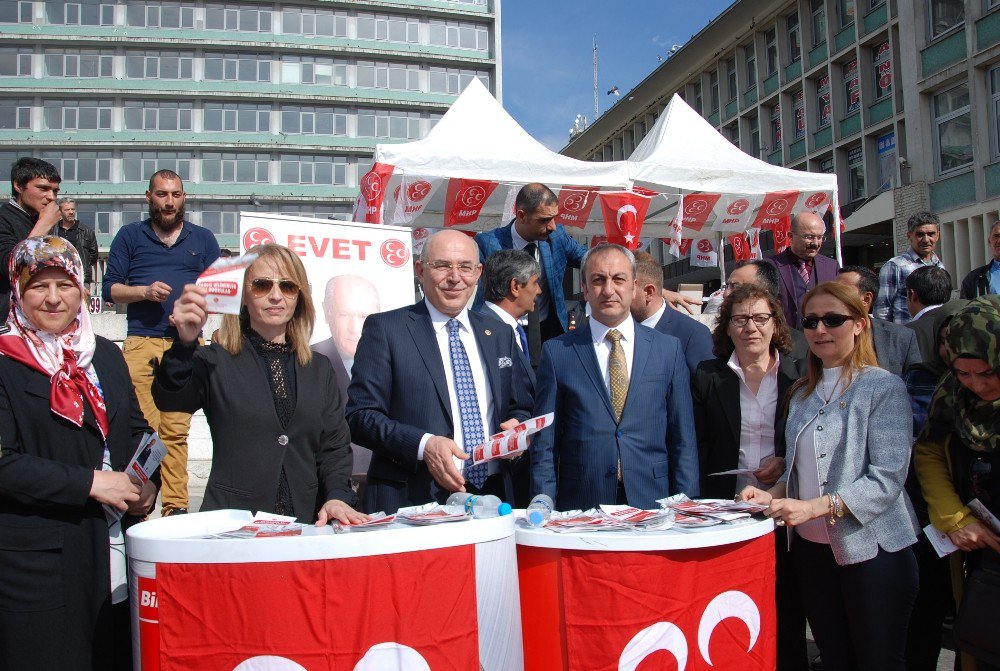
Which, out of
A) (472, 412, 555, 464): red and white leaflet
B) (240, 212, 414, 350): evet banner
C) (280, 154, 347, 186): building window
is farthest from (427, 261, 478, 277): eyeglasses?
(280, 154, 347, 186): building window

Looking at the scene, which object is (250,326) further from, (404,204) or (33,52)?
(33,52)

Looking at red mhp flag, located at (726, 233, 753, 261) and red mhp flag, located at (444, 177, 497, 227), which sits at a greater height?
red mhp flag, located at (444, 177, 497, 227)

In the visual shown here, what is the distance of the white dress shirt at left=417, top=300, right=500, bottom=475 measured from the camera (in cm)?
289

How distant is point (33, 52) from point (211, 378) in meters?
53.4

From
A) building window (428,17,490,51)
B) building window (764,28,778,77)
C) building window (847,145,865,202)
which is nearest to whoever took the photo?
building window (847,145,865,202)

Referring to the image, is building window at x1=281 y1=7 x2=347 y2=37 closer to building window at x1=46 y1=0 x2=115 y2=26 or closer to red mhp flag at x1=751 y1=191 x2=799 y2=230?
building window at x1=46 y1=0 x2=115 y2=26

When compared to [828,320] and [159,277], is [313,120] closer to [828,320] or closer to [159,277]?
[159,277]

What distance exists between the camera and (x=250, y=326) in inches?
106

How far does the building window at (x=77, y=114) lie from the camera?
45656 mm

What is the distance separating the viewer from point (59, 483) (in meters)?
2.16

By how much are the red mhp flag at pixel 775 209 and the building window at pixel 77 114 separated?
46437mm

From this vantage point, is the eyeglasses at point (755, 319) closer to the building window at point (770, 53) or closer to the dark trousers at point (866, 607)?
the dark trousers at point (866, 607)

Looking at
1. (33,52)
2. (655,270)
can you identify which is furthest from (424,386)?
(33,52)

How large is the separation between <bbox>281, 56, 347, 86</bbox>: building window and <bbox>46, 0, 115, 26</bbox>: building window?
414 inches
